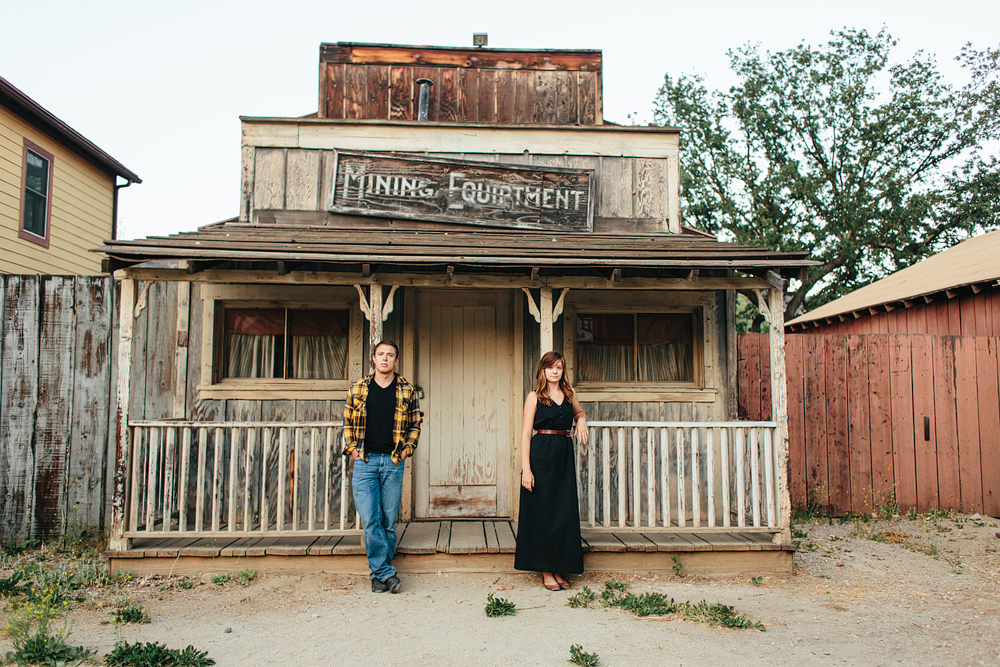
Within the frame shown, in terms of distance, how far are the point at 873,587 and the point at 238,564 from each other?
5.13 metres

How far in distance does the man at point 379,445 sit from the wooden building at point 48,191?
18.6 feet

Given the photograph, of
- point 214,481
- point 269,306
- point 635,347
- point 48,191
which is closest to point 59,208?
point 48,191

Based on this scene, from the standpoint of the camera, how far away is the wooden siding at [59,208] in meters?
8.94

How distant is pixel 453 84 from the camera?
25.1 ft

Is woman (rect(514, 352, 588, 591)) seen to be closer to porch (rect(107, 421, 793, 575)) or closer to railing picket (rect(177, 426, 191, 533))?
porch (rect(107, 421, 793, 575))

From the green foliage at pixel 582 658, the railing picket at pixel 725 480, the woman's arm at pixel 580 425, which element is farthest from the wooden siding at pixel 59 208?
the railing picket at pixel 725 480

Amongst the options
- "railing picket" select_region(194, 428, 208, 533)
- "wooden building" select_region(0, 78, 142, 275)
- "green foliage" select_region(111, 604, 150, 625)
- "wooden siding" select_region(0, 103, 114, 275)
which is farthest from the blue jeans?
"wooden siding" select_region(0, 103, 114, 275)

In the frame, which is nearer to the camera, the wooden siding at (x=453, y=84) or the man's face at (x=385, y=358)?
the man's face at (x=385, y=358)

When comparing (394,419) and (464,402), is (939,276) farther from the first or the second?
(394,419)

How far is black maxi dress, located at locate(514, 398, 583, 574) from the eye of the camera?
16.0 feet

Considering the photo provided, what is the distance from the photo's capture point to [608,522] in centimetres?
545

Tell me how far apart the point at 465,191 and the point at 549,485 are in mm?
3268

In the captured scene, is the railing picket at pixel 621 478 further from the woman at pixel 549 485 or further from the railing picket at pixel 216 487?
the railing picket at pixel 216 487

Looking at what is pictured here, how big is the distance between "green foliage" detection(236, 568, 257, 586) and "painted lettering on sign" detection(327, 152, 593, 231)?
11.6ft
